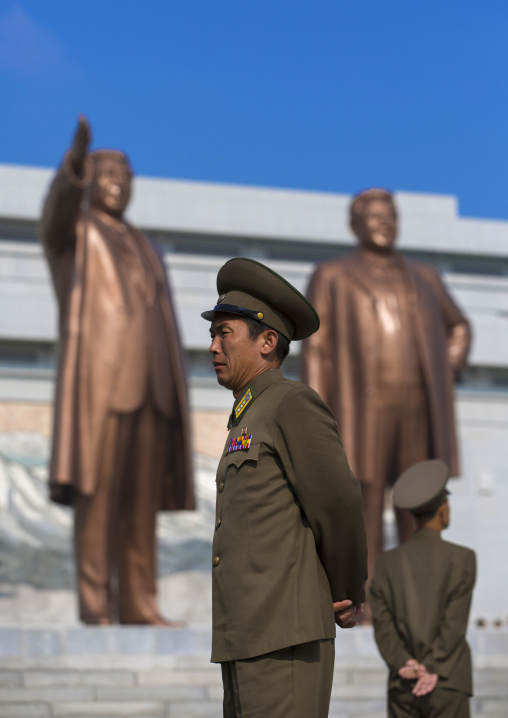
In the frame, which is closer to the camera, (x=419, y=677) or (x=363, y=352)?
(x=419, y=677)

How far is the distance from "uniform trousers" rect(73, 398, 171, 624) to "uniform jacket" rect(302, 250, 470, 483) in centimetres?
140

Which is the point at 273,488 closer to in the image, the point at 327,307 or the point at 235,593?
the point at 235,593

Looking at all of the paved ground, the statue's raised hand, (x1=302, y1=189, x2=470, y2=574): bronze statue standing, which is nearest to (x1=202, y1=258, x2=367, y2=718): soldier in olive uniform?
the paved ground

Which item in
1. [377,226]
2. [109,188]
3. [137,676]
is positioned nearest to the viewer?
[137,676]

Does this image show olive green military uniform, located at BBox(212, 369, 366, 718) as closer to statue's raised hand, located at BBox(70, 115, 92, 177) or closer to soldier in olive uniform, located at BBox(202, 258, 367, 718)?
soldier in olive uniform, located at BBox(202, 258, 367, 718)

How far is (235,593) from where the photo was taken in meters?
2.06

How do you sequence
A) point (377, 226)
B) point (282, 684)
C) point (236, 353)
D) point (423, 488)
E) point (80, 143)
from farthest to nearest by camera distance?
point (377, 226)
point (80, 143)
point (423, 488)
point (236, 353)
point (282, 684)

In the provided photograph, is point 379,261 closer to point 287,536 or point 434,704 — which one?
point 434,704

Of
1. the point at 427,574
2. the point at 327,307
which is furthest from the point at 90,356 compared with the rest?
the point at 427,574

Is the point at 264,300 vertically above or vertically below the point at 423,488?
above

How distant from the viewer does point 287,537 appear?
81.7 inches

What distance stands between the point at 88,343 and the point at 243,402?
5115mm

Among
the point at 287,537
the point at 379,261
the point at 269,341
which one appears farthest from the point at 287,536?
the point at 379,261

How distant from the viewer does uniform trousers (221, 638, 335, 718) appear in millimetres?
1974
